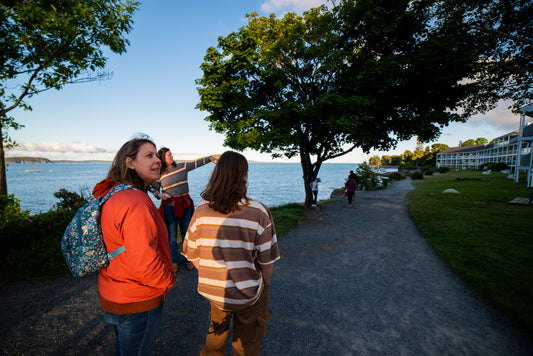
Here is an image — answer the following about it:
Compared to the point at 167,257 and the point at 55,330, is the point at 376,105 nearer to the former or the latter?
the point at 167,257

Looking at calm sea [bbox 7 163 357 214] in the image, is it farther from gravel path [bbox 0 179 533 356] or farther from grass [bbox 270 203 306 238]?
grass [bbox 270 203 306 238]

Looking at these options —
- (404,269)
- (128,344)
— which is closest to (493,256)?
(404,269)

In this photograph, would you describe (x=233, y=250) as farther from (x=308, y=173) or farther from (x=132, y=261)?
(x=308, y=173)

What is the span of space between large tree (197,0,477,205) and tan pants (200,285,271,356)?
7185 mm

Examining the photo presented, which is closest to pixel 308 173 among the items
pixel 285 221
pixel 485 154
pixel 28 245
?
pixel 285 221

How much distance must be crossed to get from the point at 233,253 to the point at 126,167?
114 cm

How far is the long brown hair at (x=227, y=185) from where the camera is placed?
1.80 m

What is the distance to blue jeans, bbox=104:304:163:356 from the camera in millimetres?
1577

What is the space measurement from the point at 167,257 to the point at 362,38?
38.1ft

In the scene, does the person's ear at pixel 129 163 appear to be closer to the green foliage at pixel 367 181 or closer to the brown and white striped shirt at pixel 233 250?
the brown and white striped shirt at pixel 233 250

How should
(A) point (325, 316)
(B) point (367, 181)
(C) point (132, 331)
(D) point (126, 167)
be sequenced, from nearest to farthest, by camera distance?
(C) point (132, 331) < (D) point (126, 167) < (A) point (325, 316) < (B) point (367, 181)

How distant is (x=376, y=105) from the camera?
942 centimetres

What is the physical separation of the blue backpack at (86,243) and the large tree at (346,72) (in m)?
7.53

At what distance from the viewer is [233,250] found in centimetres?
184
